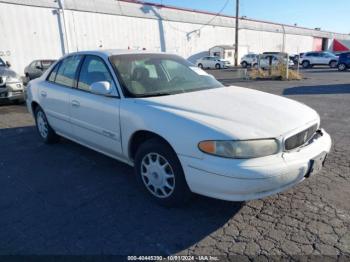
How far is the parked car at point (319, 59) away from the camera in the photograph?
1140 inches

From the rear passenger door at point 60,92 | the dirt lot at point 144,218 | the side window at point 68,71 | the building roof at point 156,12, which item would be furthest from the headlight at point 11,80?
the building roof at point 156,12

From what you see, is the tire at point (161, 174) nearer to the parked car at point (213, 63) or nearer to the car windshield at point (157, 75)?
the car windshield at point (157, 75)

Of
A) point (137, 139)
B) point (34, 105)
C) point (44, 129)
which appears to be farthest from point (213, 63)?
point (137, 139)

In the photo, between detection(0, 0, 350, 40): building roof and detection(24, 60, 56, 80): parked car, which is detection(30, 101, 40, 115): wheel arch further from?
detection(0, 0, 350, 40): building roof

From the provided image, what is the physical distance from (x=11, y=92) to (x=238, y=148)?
874cm

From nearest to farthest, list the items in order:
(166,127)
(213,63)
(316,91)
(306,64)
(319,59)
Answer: (166,127) → (316,91) → (319,59) → (306,64) → (213,63)

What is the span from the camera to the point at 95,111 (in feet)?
11.8

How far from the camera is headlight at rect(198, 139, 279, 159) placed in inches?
97.4

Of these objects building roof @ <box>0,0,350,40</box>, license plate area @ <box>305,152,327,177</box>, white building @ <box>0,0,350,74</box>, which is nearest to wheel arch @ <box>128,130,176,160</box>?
license plate area @ <box>305,152,327,177</box>

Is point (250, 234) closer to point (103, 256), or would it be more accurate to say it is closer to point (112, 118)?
point (103, 256)

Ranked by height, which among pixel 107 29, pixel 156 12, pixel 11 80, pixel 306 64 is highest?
pixel 156 12

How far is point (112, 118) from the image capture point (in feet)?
11.1

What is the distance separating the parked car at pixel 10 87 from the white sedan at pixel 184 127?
5.72 metres

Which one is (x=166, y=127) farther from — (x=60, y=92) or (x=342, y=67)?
(x=342, y=67)
